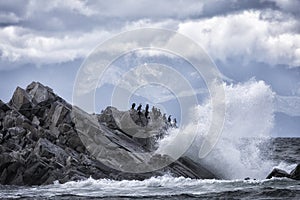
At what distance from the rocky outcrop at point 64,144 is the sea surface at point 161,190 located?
1496mm

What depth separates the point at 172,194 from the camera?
83.9 feet

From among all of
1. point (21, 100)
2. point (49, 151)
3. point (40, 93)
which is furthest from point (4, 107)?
point (49, 151)

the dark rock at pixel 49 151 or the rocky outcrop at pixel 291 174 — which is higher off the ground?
the dark rock at pixel 49 151

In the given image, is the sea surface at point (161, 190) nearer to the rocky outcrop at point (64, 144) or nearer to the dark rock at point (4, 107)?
the rocky outcrop at point (64, 144)

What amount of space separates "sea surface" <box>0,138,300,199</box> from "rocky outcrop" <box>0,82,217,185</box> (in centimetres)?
150

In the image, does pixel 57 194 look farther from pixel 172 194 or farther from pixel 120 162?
pixel 120 162

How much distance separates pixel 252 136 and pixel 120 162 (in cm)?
1728

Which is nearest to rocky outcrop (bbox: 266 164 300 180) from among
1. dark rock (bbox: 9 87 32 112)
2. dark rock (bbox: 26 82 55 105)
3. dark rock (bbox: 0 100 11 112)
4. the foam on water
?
the foam on water

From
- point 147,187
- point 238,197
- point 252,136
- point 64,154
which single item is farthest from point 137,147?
point 238,197

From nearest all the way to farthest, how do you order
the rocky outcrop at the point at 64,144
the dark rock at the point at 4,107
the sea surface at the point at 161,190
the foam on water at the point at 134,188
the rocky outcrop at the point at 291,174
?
the sea surface at the point at 161,190, the foam on water at the point at 134,188, the rocky outcrop at the point at 291,174, the rocky outcrop at the point at 64,144, the dark rock at the point at 4,107

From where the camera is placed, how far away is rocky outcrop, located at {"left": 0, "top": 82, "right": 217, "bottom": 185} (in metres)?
32.2

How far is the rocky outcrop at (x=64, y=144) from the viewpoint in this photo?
106 feet

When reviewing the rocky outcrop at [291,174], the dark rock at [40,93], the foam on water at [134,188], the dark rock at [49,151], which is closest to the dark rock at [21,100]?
the dark rock at [40,93]

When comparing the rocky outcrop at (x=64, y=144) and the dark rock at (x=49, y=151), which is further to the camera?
the dark rock at (x=49, y=151)
